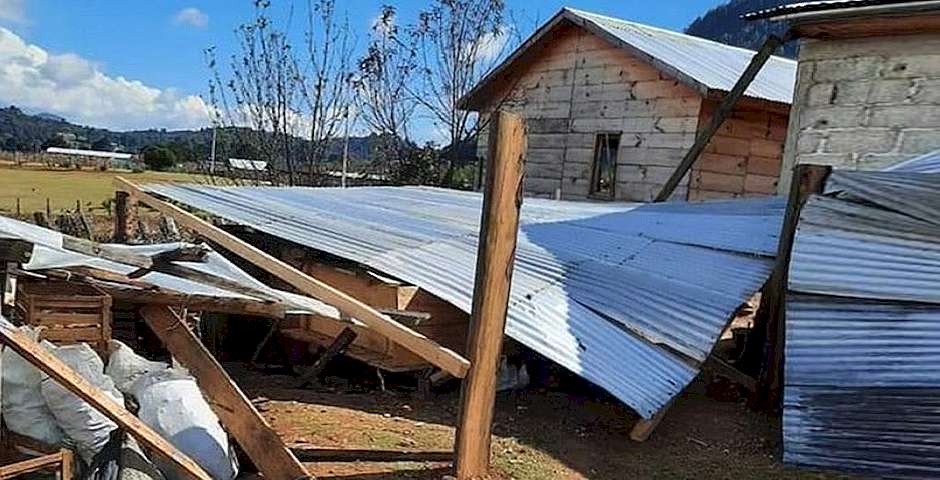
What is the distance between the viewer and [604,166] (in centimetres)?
1140

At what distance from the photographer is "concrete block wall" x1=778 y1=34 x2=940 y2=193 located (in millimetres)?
6348

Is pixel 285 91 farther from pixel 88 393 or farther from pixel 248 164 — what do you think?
pixel 88 393

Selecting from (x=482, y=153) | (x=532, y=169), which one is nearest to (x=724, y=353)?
(x=532, y=169)

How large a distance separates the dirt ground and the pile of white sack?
1.99 ft

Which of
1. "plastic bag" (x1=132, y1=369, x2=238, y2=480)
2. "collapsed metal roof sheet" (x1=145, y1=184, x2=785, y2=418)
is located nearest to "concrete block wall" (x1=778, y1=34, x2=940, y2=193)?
"collapsed metal roof sheet" (x1=145, y1=184, x2=785, y2=418)

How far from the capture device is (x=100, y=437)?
3379 mm

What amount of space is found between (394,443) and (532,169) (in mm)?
8838

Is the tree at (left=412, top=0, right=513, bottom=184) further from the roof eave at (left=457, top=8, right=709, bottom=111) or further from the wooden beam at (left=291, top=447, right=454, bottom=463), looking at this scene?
the wooden beam at (left=291, top=447, right=454, bottom=463)

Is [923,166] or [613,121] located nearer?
[923,166]

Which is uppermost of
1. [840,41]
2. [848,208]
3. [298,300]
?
[840,41]

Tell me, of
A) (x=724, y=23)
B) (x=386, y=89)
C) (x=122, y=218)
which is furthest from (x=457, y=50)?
(x=724, y=23)

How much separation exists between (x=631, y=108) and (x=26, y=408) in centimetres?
917

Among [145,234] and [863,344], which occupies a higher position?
[863,344]

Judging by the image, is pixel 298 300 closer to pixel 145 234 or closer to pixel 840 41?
pixel 840 41
